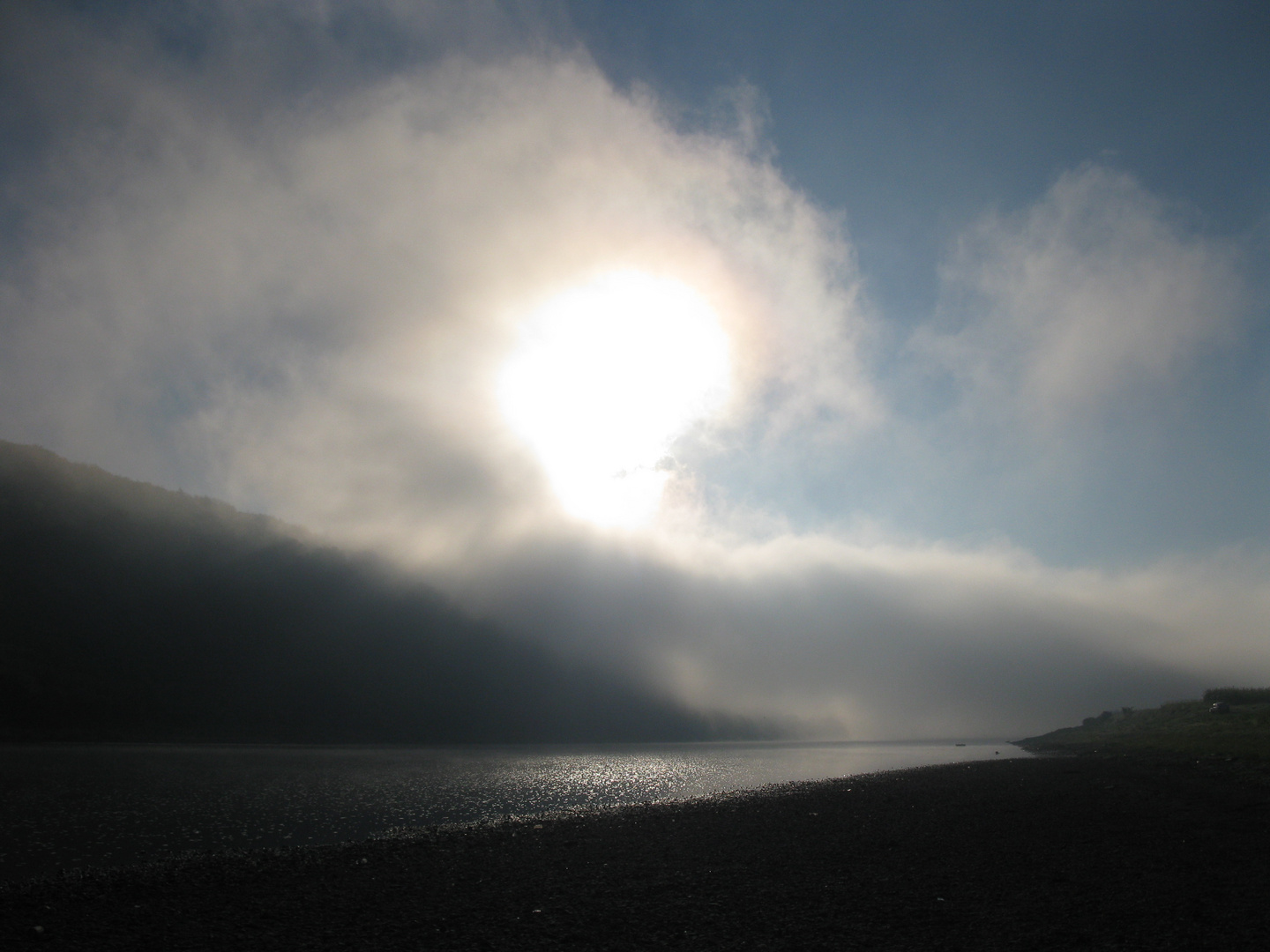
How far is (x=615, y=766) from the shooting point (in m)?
71.5

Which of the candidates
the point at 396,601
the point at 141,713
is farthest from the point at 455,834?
the point at 396,601

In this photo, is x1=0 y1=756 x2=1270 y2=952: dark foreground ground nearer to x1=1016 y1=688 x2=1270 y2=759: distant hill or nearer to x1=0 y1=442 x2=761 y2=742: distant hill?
x1=1016 y1=688 x2=1270 y2=759: distant hill

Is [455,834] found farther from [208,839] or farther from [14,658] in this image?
[14,658]

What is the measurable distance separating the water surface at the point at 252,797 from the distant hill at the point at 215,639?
49535 millimetres

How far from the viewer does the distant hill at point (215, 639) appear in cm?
10912

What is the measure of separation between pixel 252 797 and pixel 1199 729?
74.5 meters

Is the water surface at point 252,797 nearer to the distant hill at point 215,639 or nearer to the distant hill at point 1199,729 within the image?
the distant hill at point 1199,729

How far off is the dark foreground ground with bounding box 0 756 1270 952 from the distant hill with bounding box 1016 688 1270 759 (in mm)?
23079

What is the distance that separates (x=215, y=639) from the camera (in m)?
136

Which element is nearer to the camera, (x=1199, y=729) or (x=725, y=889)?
(x=725, y=889)

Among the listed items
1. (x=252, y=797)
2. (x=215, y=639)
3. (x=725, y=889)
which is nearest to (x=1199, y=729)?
(x=725, y=889)

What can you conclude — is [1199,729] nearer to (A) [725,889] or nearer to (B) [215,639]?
(A) [725,889]

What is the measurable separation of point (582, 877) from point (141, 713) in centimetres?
12914

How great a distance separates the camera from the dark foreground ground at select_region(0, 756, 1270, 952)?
12.1m
